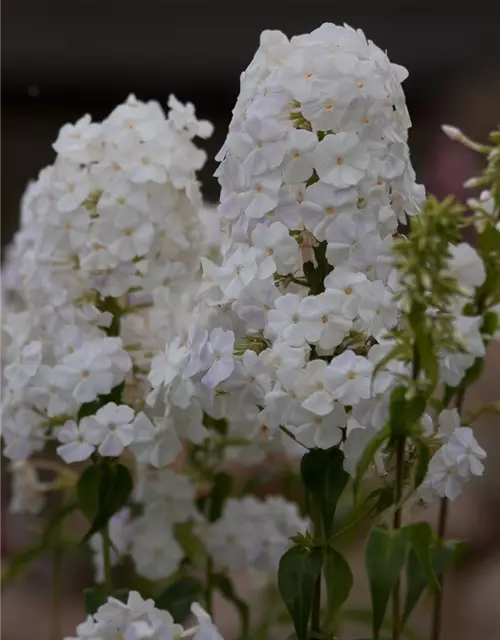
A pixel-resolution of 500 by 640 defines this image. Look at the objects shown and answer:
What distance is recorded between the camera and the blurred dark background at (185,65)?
911 mm

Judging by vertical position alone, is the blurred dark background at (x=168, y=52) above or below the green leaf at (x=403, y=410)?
above

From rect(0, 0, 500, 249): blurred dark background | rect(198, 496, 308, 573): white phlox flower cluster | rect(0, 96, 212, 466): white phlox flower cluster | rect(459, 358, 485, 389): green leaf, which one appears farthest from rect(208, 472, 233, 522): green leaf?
rect(0, 0, 500, 249): blurred dark background

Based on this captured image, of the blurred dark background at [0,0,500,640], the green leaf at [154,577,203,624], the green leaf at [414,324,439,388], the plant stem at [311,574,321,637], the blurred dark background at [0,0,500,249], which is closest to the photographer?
the green leaf at [414,324,439,388]

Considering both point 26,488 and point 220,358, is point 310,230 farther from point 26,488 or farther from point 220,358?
point 26,488

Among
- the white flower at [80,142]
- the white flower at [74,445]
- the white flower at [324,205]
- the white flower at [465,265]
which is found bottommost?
the white flower at [74,445]

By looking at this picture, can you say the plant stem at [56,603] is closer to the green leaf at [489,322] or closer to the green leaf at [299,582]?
the green leaf at [299,582]

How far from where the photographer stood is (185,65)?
1.26m

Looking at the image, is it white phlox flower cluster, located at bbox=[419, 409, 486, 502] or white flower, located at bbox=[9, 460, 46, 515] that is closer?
white phlox flower cluster, located at bbox=[419, 409, 486, 502]

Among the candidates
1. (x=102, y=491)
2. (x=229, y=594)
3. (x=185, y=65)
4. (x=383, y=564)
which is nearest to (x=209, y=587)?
(x=229, y=594)

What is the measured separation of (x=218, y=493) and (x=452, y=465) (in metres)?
0.26

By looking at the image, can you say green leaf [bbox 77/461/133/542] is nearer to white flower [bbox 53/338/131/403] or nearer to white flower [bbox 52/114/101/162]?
white flower [bbox 53/338/131/403]

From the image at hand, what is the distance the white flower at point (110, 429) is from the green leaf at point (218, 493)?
0.16 m

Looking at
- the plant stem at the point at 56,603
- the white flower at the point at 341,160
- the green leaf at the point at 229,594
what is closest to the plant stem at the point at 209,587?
the green leaf at the point at 229,594

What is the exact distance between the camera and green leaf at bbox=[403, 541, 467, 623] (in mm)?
542
